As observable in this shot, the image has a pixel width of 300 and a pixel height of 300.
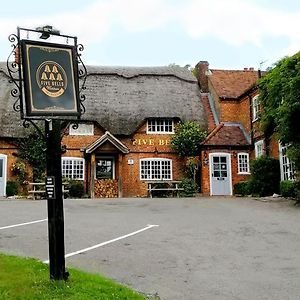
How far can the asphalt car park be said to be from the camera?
6719mm

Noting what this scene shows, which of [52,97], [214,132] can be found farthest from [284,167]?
[52,97]

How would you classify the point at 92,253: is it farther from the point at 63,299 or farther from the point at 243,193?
the point at 243,193

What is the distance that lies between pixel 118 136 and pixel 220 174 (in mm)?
6819

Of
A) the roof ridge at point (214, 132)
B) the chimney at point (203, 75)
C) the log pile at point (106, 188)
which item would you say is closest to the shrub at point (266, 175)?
the roof ridge at point (214, 132)

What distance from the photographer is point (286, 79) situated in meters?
19.7

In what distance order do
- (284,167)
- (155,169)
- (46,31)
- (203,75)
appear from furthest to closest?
(203,75)
(155,169)
(284,167)
(46,31)

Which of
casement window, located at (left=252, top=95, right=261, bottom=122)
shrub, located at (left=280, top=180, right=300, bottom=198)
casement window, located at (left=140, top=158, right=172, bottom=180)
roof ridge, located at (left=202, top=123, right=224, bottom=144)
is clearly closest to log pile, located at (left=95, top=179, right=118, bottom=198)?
casement window, located at (left=140, top=158, right=172, bottom=180)

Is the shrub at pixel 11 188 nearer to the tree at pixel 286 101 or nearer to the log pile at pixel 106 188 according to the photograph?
the log pile at pixel 106 188

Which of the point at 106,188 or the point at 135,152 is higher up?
the point at 135,152

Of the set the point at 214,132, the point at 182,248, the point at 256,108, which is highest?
the point at 256,108

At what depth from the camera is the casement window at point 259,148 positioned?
1009 inches

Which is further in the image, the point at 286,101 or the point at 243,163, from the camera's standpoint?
the point at 243,163

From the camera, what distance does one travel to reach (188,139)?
90.1 feet

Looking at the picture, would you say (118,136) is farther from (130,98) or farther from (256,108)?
(256,108)
